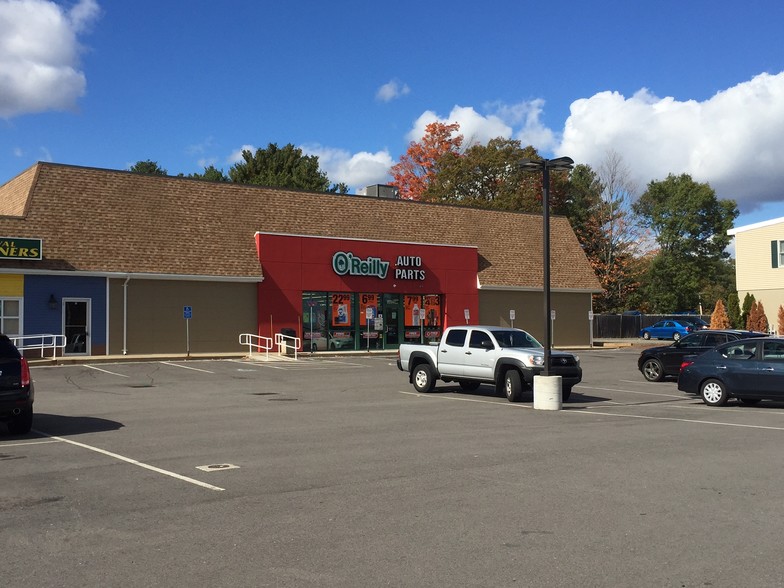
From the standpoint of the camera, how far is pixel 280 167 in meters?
69.6

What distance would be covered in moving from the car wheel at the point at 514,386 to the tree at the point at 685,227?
61.3 m

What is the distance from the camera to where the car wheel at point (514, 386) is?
19.2 m

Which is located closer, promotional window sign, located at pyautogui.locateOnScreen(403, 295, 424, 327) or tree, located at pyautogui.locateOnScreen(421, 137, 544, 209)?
promotional window sign, located at pyautogui.locateOnScreen(403, 295, 424, 327)

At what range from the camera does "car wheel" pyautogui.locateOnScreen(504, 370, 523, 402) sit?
19188 mm

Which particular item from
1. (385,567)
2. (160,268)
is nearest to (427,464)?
(385,567)

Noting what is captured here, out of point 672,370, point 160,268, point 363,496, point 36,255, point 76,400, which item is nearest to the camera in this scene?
point 363,496

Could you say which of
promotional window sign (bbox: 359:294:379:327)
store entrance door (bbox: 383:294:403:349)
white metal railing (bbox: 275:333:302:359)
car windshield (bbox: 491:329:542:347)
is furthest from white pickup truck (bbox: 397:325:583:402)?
store entrance door (bbox: 383:294:403:349)

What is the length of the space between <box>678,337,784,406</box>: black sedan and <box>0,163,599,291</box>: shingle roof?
72.5ft

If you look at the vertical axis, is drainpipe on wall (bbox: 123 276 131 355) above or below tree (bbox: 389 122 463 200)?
below

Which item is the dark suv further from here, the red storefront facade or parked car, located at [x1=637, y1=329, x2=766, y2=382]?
the red storefront facade

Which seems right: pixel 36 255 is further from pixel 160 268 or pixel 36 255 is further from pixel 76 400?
pixel 76 400

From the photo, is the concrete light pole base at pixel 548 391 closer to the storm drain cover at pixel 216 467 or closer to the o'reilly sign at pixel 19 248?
the storm drain cover at pixel 216 467

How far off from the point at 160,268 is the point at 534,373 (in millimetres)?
20265

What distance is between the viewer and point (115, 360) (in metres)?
31.5
